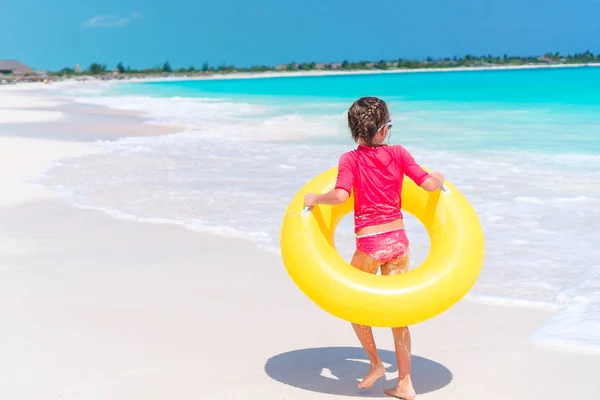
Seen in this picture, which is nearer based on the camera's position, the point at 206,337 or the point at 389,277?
the point at 389,277

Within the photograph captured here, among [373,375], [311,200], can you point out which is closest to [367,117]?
[311,200]

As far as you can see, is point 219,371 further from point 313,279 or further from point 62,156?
point 62,156

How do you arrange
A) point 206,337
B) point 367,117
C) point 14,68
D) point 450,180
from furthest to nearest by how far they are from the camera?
point 14,68 → point 450,180 → point 206,337 → point 367,117

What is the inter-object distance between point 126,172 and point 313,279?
261 inches

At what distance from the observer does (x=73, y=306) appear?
13.4 feet

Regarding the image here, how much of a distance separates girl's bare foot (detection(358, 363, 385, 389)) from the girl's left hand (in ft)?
2.15

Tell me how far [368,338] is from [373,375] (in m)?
0.14

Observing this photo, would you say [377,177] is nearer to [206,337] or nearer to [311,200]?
[311,200]

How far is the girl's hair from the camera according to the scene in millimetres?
2838

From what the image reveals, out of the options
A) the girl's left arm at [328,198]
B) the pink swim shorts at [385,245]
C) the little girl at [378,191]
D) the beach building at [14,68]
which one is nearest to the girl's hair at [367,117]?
the little girl at [378,191]

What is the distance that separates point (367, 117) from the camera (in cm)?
285

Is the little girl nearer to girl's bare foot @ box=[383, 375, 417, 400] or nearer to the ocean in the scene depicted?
girl's bare foot @ box=[383, 375, 417, 400]

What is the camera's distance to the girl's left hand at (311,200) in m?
2.99

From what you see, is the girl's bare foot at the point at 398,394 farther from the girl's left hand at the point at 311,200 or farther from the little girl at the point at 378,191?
the girl's left hand at the point at 311,200
